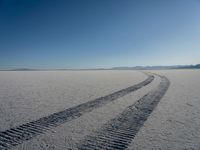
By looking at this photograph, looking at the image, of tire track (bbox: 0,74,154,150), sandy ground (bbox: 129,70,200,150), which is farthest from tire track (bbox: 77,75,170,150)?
tire track (bbox: 0,74,154,150)

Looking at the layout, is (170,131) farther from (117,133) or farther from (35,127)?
(35,127)

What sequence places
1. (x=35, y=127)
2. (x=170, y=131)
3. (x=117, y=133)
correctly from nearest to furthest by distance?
(x=117, y=133) → (x=170, y=131) → (x=35, y=127)

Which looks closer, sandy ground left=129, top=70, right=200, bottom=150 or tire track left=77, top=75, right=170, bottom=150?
tire track left=77, top=75, right=170, bottom=150

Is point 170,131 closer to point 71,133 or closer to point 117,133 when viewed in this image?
point 117,133

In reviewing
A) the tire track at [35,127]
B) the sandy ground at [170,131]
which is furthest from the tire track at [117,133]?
the tire track at [35,127]

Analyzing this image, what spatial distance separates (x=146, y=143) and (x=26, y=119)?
4.05 m

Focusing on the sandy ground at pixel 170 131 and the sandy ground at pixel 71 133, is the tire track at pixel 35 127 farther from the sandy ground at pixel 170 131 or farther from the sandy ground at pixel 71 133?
the sandy ground at pixel 170 131

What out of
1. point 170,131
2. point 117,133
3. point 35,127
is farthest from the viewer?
point 35,127

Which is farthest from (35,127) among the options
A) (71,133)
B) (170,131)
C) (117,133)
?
(170,131)

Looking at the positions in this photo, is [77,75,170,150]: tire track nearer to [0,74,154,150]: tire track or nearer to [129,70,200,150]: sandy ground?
[129,70,200,150]: sandy ground

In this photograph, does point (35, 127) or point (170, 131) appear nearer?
point (170, 131)

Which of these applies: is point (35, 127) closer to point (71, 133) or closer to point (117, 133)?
point (71, 133)

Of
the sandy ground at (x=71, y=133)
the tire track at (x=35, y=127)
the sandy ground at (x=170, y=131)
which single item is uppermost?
the tire track at (x=35, y=127)

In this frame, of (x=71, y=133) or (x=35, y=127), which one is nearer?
(x=71, y=133)
